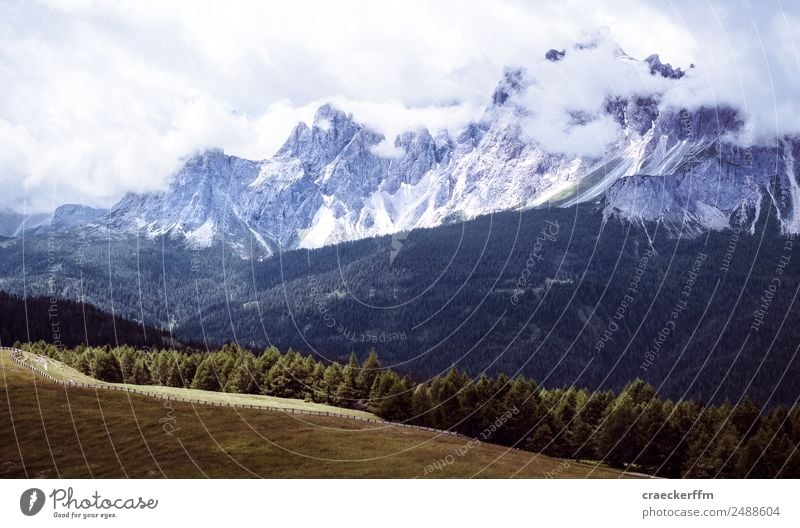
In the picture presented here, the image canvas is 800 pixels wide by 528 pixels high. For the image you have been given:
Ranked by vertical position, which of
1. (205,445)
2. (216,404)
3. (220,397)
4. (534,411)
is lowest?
(205,445)

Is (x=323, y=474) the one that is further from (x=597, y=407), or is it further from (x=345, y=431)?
(x=597, y=407)

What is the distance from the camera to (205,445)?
246 feet

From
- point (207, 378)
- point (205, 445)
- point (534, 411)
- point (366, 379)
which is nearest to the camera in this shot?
point (205, 445)

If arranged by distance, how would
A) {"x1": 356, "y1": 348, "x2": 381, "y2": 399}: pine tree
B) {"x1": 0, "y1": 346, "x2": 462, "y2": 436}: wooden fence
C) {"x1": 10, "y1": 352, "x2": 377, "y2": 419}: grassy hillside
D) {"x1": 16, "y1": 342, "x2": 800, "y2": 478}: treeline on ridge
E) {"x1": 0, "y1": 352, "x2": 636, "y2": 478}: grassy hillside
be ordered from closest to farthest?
{"x1": 0, "y1": 352, "x2": 636, "y2": 478}: grassy hillside, {"x1": 16, "y1": 342, "x2": 800, "y2": 478}: treeline on ridge, {"x1": 0, "y1": 346, "x2": 462, "y2": 436}: wooden fence, {"x1": 10, "y1": 352, "x2": 377, "y2": 419}: grassy hillside, {"x1": 356, "y1": 348, "x2": 381, "y2": 399}: pine tree

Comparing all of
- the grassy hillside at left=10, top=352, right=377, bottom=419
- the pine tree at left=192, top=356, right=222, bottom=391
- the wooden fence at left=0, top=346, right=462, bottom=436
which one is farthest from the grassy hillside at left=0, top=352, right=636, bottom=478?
the pine tree at left=192, top=356, right=222, bottom=391

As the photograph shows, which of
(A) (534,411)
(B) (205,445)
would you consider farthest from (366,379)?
(B) (205,445)

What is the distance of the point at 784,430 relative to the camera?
8106 centimetres

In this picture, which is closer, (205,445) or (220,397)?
(205,445)

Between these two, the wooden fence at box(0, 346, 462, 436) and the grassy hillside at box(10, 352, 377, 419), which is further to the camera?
the grassy hillside at box(10, 352, 377, 419)

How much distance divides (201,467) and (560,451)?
116 feet

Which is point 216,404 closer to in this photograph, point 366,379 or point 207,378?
point 207,378

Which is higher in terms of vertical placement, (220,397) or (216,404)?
(216,404)

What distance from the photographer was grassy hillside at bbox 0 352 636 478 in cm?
7012

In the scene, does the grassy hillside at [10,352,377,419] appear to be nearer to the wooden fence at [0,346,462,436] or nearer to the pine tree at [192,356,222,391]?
the wooden fence at [0,346,462,436]
